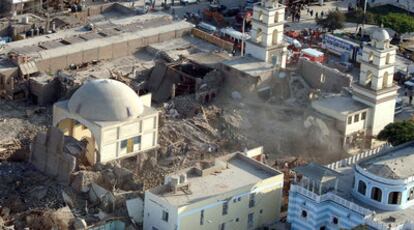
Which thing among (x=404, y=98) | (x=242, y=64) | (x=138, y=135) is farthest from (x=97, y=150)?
(x=404, y=98)

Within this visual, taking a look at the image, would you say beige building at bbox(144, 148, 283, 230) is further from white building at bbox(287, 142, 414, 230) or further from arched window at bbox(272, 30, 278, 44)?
arched window at bbox(272, 30, 278, 44)

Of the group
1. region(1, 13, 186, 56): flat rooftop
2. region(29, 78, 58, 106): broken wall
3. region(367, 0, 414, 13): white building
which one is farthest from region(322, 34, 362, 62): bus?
region(29, 78, 58, 106): broken wall

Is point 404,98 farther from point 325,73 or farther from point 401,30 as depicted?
point 401,30

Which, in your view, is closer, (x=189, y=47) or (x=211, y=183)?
(x=211, y=183)

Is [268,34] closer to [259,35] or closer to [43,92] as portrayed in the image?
[259,35]

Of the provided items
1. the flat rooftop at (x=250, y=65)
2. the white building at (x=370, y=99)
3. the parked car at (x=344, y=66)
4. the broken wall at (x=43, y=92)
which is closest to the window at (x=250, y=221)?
the white building at (x=370, y=99)

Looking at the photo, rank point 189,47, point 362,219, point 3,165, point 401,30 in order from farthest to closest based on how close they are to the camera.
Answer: point 401,30, point 189,47, point 3,165, point 362,219
